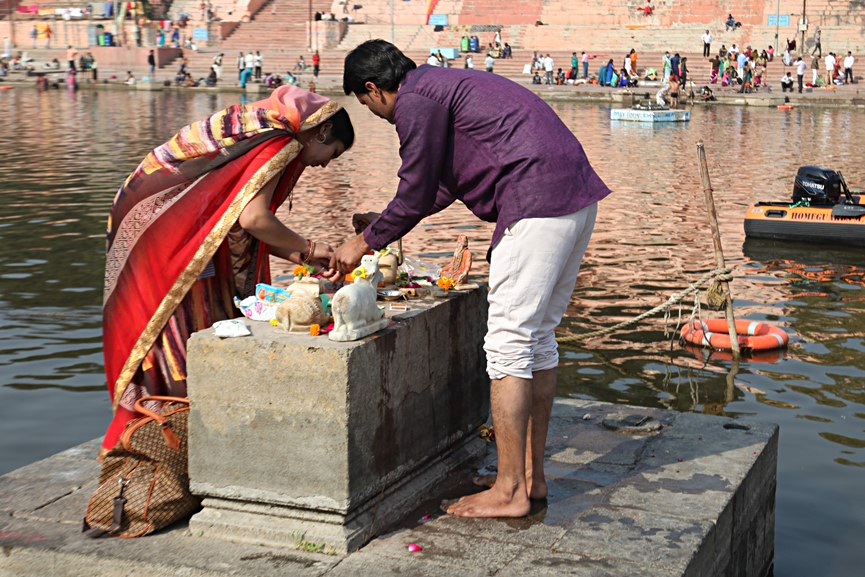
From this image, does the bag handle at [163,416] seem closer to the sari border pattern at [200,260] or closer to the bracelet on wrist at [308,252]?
the sari border pattern at [200,260]

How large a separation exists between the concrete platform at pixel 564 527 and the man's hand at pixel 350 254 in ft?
3.11

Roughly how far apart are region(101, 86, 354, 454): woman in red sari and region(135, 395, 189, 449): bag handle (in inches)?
4.4

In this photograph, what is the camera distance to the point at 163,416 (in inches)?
183

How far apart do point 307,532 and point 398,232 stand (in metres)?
1.14

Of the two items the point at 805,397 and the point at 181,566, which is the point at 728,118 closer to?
the point at 805,397

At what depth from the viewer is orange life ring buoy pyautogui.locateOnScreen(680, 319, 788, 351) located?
9914 millimetres

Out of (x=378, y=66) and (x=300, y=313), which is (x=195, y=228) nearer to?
(x=300, y=313)

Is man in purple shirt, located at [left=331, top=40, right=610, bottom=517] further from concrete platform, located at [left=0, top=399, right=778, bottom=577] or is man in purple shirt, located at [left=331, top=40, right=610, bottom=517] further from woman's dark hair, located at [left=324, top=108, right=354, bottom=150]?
woman's dark hair, located at [left=324, top=108, right=354, bottom=150]

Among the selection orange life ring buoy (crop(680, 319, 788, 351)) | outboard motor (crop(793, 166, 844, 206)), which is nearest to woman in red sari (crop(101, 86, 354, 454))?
orange life ring buoy (crop(680, 319, 788, 351))

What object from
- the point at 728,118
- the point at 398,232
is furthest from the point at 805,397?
the point at 728,118

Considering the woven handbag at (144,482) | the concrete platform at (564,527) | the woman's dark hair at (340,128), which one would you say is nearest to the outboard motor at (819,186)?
the concrete platform at (564,527)

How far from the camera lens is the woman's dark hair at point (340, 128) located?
4.98 metres

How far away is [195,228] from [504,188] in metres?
1.25


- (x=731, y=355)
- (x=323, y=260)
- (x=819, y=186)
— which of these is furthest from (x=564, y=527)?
(x=819, y=186)
